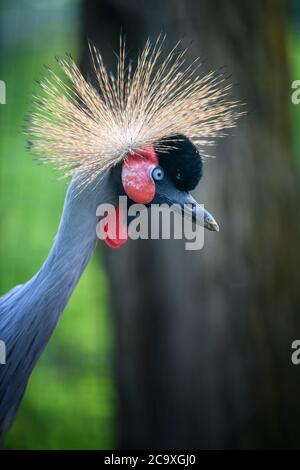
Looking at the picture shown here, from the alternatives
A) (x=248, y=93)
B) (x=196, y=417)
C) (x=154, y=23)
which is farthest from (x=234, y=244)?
(x=154, y=23)

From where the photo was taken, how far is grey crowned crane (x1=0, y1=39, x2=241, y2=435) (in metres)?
0.79

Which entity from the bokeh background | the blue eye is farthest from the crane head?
the bokeh background

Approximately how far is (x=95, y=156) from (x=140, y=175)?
7 cm

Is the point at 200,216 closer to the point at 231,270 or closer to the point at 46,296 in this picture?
the point at 46,296

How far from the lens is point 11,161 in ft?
5.88

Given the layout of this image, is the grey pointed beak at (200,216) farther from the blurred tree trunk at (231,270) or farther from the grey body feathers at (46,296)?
the blurred tree trunk at (231,270)

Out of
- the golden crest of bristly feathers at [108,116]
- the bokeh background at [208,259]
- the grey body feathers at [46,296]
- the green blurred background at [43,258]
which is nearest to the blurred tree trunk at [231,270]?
the bokeh background at [208,259]

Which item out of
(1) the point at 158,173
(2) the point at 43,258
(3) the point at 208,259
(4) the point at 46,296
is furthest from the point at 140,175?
(2) the point at 43,258

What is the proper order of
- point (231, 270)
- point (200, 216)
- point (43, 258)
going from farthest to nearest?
1. point (43, 258)
2. point (231, 270)
3. point (200, 216)

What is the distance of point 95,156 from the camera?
80 centimetres

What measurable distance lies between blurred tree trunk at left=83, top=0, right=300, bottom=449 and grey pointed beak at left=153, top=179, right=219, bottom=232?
64cm

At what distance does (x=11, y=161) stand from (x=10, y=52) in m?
0.34

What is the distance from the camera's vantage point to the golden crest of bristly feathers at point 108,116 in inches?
31.8

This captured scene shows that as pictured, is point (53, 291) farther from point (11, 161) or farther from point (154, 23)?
point (11, 161)
